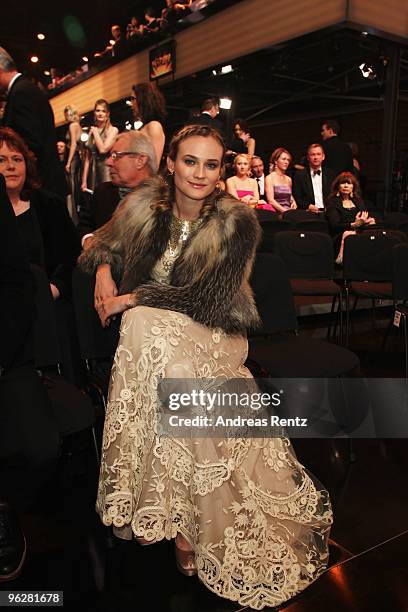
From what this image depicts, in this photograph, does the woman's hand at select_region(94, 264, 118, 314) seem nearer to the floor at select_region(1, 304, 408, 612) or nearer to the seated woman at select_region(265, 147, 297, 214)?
the floor at select_region(1, 304, 408, 612)

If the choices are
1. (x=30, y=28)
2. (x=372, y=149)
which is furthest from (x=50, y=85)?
(x=372, y=149)

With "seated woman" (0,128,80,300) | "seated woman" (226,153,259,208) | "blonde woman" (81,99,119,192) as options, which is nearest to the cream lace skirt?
"seated woman" (0,128,80,300)

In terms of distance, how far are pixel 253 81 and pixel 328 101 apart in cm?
394

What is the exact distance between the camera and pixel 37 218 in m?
2.67

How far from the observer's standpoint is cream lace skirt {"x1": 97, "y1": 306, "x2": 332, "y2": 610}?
67.6 inches

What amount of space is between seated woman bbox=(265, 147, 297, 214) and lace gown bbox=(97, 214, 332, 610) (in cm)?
477

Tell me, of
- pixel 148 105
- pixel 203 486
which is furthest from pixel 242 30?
pixel 203 486

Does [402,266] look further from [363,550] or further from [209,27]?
[209,27]

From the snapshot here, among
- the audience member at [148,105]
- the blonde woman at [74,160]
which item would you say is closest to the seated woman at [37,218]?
the audience member at [148,105]

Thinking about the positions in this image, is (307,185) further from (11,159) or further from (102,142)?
(11,159)

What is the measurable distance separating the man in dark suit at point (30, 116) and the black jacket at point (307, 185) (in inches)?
150

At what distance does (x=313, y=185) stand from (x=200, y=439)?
533cm

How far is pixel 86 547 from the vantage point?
2.03 m

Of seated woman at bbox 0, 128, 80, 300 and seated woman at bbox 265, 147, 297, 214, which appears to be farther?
seated woman at bbox 265, 147, 297, 214
